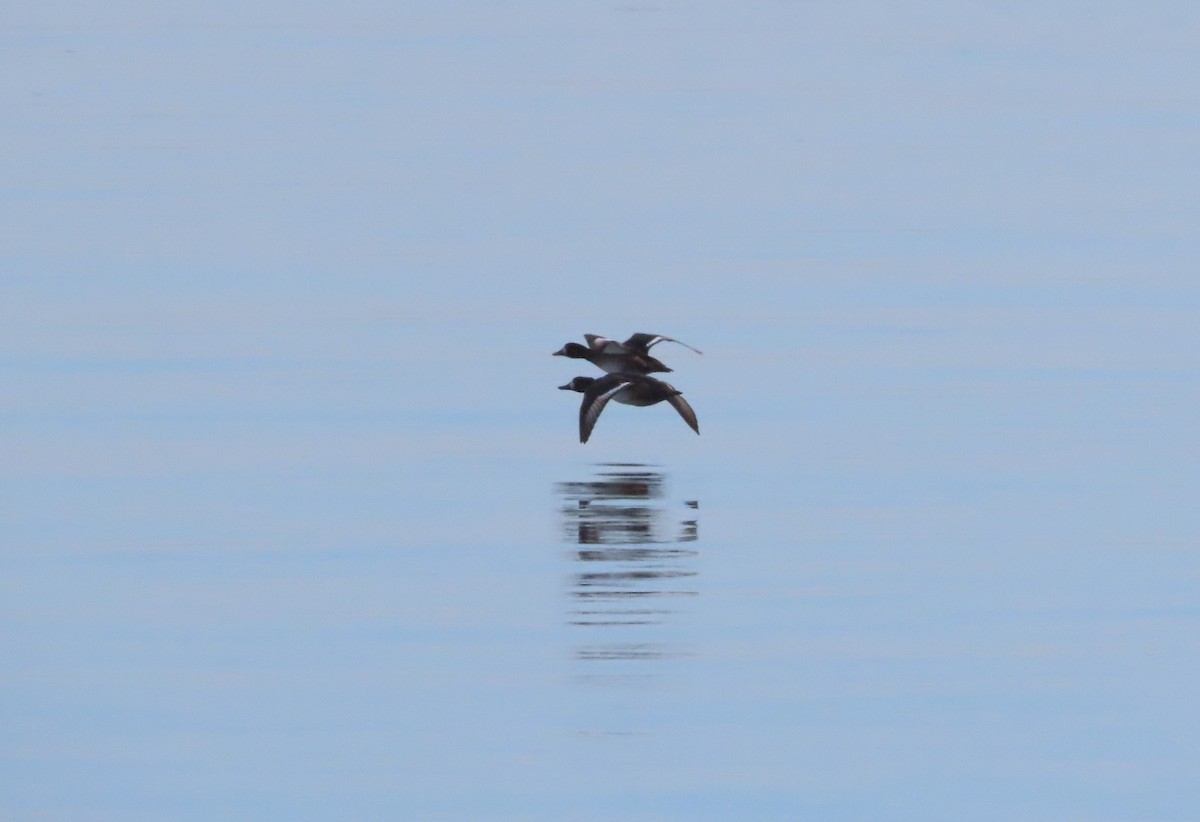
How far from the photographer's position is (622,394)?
14.0 meters

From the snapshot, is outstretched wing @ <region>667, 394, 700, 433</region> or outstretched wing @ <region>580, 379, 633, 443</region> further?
outstretched wing @ <region>667, 394, 700, 433</region>

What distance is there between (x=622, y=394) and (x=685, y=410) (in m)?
0.52

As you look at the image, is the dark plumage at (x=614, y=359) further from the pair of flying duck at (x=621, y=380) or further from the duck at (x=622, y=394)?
the duck at (x=622, y=394)

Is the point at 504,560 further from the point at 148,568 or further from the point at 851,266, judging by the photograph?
the point at 851,266

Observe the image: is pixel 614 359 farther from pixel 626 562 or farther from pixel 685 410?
pixel 626 562

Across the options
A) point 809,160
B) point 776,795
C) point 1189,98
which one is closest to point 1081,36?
point 1189,98

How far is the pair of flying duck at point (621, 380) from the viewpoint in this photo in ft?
44.4

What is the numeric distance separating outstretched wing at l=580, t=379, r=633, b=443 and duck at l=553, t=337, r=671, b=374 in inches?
34.7

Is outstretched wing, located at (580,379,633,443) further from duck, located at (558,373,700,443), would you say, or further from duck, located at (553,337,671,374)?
duck, located at (553,337,671,374)

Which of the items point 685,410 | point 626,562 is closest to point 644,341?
point 685,410

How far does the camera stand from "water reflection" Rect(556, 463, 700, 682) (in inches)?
382

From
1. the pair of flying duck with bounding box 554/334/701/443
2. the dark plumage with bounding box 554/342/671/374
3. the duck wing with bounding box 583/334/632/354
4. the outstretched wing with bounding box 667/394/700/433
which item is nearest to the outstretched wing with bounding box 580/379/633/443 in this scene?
the pair of flying duck with bounding box 554/334/701/443

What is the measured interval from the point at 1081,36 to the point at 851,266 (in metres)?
14.8

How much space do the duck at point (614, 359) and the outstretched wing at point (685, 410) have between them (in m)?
0.96
